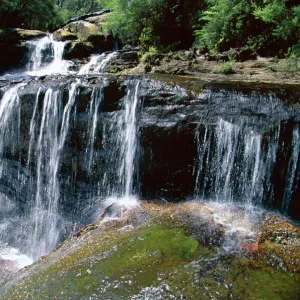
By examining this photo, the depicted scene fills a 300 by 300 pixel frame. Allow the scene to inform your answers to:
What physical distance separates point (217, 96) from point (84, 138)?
3.47 metres

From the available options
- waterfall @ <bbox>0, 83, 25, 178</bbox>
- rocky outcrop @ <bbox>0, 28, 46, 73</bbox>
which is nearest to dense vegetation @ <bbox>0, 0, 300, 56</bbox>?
rocky outcrop @ <bbox>0, 28, 46, 73</bbox>

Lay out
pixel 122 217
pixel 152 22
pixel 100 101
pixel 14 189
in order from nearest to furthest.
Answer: pixel 122 217 < pixel 100 101 < pixel 14 189 < pixel 152 22

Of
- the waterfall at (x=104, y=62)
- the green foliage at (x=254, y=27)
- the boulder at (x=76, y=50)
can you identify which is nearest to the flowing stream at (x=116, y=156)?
the green foliage at (x=254, y=27)

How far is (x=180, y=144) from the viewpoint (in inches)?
284

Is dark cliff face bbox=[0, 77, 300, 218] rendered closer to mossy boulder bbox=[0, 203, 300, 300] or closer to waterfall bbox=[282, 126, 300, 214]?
waterfall bbox=[282, 126, 300, 214]

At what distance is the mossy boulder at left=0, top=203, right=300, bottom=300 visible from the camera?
3.82 metres

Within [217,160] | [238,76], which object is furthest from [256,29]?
[217,160]

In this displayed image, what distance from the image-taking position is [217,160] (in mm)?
7012

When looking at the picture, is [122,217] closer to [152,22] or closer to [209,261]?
[209,261]

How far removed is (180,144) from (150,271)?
3.56 m

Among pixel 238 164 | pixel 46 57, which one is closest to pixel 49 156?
pixel 238 164

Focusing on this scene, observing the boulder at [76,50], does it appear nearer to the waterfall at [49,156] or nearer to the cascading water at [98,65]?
the cascading water at [98,65]

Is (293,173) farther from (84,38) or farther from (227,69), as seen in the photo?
(84,38)

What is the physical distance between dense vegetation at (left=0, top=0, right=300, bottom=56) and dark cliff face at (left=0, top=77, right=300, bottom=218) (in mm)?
4185
